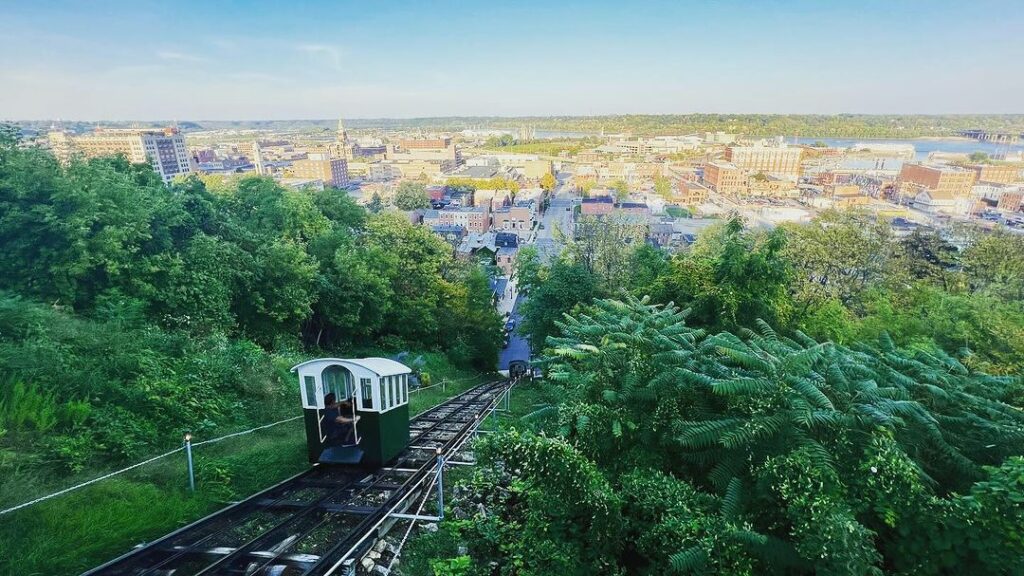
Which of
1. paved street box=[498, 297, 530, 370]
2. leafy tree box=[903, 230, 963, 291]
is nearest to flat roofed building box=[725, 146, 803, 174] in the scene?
paved street box=[498, 297, 530, 370]

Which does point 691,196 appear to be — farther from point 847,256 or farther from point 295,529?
point 295,529

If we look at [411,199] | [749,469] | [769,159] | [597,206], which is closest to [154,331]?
[749,469]

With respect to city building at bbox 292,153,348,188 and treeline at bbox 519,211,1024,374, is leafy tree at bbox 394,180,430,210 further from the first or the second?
treeline at bbox 519,211,1024,374

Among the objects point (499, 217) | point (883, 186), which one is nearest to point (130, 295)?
point (499, 217)

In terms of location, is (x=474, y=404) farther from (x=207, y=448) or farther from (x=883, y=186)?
(x=883, y=186)

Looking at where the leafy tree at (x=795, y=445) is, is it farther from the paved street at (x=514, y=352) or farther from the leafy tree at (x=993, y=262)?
the paved street at (x=514, y=352)

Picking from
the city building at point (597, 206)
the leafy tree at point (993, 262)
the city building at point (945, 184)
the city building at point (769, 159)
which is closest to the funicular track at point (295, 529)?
the leafy tree at point (993, 262)
